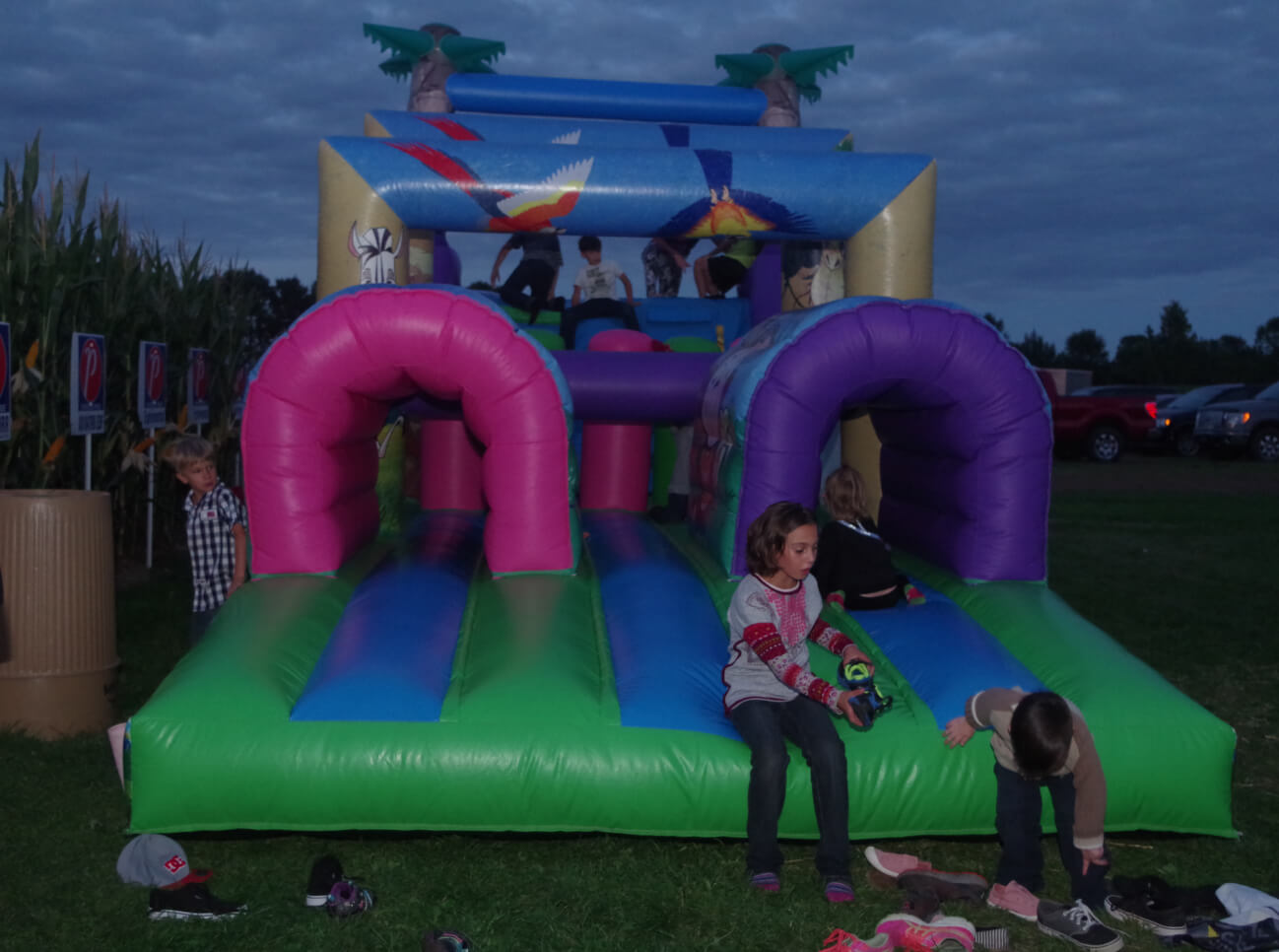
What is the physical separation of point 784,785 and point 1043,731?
785 mm

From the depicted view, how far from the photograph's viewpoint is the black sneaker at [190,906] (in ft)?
11.0

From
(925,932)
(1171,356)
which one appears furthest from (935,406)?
(1171,356)

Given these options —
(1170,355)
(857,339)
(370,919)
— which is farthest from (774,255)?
(1170,355)

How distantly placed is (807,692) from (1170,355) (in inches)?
1502

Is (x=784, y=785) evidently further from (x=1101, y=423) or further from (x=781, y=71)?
(x=1101, y=423)

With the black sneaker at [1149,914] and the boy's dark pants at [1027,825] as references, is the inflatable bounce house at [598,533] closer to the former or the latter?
the boy's dark pants at [1027,825]

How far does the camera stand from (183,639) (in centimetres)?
668

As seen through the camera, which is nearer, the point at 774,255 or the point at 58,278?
the point at 58,278

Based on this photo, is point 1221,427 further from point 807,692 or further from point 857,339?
point 807,692

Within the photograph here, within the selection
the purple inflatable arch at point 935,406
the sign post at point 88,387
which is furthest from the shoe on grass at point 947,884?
the sign post at point 88,387

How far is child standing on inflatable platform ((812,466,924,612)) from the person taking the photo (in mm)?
4949

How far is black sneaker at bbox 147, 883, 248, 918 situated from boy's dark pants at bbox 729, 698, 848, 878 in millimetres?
1456

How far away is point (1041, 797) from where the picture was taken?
12.4ft

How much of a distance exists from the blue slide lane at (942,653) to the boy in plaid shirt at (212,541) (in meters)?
2.53
